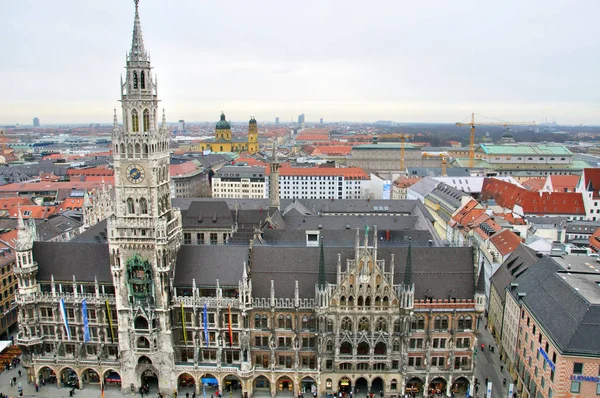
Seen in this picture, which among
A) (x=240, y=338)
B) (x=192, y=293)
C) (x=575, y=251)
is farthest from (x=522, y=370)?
(x=192, y=293)

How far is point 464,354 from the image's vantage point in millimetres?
75062

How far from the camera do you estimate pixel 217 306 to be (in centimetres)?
7562

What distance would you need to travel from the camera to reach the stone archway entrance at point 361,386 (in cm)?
7678

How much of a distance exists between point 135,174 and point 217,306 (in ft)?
77.3

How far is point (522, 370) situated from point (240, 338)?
4338 cm

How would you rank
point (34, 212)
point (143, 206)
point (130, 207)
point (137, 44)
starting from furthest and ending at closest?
point (34, 212) < point (130, 207) < point (143, 206) < point (137, 44)

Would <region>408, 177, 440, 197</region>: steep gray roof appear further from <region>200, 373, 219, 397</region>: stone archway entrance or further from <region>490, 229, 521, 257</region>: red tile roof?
<region>200, 373, 219, 397</region>: stone archway entrance

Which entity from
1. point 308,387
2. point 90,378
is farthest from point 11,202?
point 308,387

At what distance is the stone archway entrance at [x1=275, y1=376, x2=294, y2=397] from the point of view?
7686cm

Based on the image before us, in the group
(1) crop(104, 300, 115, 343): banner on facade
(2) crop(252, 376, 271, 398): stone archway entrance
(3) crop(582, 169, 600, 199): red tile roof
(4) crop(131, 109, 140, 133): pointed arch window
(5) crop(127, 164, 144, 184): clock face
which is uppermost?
(4) crop(131, 109, 140, 133): pointed arch window

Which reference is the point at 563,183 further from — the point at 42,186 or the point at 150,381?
the point at 42,186

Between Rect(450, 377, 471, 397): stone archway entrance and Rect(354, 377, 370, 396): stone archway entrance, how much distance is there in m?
13.0

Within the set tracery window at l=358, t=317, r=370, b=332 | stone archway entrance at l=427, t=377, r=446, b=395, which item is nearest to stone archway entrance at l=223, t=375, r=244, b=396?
tracery window at l=358, t=317, r=370, b=332

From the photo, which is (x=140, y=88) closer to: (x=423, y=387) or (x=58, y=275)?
(x=58, y=275)
